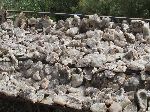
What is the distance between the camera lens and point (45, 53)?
17.8 feet

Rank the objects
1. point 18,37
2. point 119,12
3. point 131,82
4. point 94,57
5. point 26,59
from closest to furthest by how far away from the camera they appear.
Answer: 1. point 131,82
2. point 94,57
3. point 26,59
4. point 18,37
5. point 119,12

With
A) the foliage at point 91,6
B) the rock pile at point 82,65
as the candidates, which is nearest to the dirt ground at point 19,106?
the rock pile at point 82,65

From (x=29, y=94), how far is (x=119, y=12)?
15.5 ft

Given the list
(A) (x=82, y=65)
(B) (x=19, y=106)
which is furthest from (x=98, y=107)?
(B) (x=19, y=106)

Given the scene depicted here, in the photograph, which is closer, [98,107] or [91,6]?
[98,107]

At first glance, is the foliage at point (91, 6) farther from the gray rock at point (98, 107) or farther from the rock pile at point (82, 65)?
the gray rock at point (98, 107)

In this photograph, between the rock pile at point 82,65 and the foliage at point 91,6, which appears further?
the foliage at point 91,6

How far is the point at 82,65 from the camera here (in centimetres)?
511

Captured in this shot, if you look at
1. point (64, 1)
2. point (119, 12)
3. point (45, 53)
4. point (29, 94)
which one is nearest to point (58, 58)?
point (45, 53)

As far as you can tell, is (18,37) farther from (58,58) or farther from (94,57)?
(94,57)

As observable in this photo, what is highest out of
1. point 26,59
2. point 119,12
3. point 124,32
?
point 119,12

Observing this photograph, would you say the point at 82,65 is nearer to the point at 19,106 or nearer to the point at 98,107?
the point at 98,107

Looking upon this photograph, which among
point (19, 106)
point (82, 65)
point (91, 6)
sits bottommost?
point (19, 106)

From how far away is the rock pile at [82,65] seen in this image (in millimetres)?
4688
